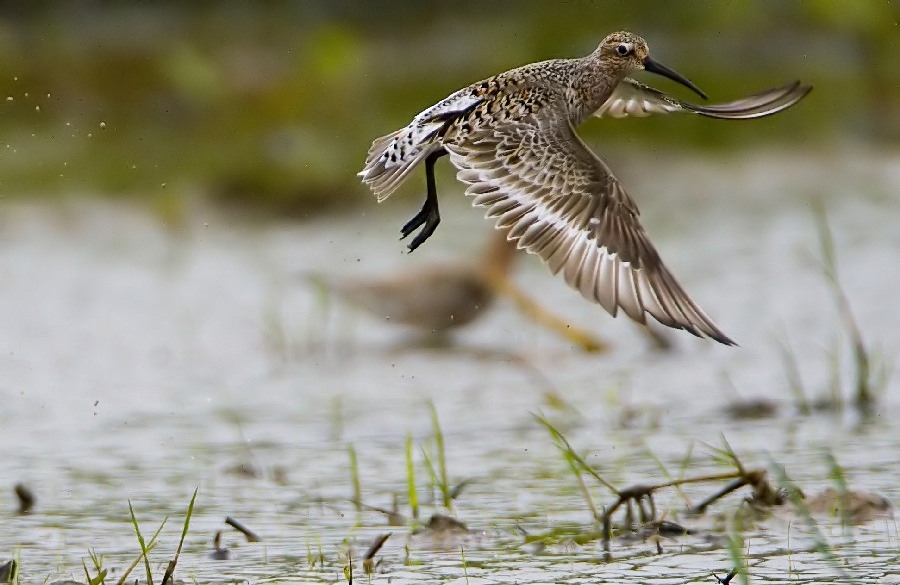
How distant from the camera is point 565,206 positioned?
532 centimetres

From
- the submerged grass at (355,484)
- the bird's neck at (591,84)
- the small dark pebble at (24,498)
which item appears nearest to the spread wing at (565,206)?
the bird's neck at (591,84)

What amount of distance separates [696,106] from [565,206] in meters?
0.62

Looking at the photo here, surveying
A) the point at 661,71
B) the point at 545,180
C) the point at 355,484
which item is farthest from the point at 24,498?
the point at 661,71

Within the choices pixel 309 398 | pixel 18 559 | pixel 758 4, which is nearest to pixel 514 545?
pixel 18 559

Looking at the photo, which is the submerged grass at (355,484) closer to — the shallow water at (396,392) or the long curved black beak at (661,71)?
the shallow water at (396,392)

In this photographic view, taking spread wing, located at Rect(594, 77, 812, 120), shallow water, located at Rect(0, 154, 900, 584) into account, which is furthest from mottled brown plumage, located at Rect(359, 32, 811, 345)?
shallow water, located at Rect(0, 154, 900, 584)

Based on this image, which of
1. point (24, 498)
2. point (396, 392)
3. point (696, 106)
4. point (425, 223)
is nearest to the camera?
point (425, 223)

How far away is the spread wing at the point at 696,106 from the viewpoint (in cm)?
562

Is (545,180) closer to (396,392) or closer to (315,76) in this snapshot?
(396,392)

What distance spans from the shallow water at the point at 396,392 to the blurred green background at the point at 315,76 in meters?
0.83

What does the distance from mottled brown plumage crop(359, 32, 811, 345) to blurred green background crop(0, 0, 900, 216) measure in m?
7.47

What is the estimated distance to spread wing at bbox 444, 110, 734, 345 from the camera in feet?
17.2

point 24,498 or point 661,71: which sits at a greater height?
point 661,71

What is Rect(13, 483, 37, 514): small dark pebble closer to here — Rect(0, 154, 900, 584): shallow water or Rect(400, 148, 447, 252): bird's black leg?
Rect(0, 154, 900, 584): shallow water
